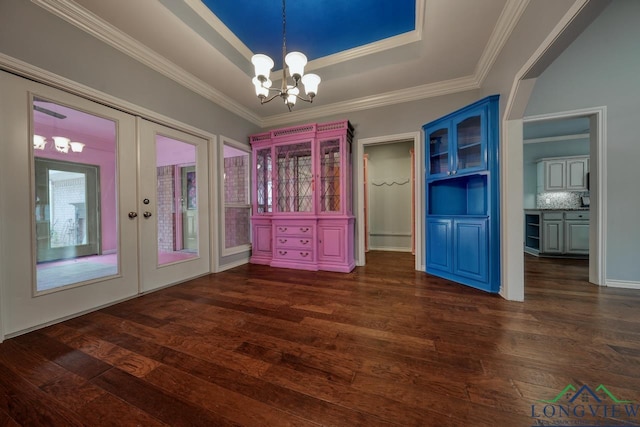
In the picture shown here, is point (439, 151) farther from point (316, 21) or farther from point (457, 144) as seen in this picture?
point (316, 21)

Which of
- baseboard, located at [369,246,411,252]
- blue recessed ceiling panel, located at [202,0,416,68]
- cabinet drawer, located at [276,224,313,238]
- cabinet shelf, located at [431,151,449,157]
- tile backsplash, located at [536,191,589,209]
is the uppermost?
blue recessed ceiling panel, located at [202,0,416,68]

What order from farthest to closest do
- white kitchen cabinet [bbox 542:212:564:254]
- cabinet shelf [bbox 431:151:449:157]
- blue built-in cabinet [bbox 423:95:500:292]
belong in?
white kitchen cabinet [bbox 542:212:564:254] < cabinet shelf [bbox 431:151:449:157] < blue built-in cabinet [bbox 423:95:500:292]

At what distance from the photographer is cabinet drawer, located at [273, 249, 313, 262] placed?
11.2 feet

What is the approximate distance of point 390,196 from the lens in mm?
5074

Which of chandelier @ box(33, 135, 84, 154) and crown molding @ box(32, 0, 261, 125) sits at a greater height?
crown molding @ box(32, 0, 261, 125)

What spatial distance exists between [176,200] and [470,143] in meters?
3.86

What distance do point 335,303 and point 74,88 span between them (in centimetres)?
301

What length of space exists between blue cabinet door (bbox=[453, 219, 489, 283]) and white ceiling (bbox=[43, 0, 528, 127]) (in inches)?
75.1

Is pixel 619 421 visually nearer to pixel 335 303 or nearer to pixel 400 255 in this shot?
pixel 335 303

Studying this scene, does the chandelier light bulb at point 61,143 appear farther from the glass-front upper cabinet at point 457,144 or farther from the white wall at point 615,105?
the white wall at point 615,105

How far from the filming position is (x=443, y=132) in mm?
2992

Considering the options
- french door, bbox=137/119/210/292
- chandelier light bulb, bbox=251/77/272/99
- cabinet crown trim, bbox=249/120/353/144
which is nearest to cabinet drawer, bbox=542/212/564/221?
cabinet crown trim, bbox=249/120/353/144

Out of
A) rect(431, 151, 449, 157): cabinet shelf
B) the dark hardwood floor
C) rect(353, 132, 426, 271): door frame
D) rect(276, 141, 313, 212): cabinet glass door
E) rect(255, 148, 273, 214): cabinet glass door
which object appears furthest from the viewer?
rect(255, 148, 273, 214): cabinet glass door

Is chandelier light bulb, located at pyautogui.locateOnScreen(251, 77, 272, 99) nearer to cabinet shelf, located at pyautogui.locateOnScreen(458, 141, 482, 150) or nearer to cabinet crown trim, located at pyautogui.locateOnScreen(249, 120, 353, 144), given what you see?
cabinet crown trim, located at pyautogui.locateOnScreen(249, 120, 353, 144)
